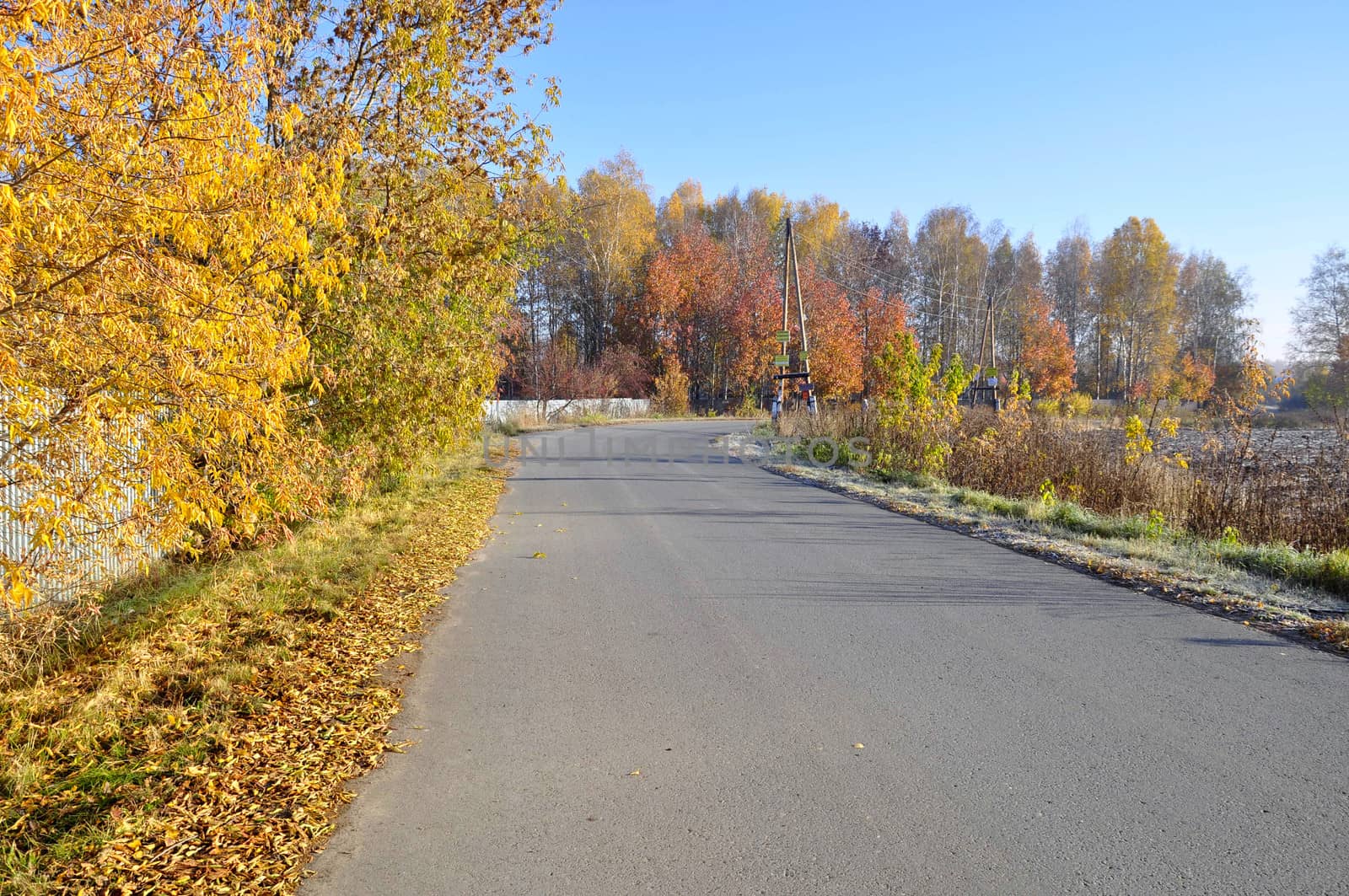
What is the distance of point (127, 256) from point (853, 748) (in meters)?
4.06

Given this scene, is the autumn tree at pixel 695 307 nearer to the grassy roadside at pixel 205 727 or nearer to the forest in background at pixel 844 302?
the forest in background at pixel 844 302

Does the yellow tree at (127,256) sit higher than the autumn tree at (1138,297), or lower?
lower

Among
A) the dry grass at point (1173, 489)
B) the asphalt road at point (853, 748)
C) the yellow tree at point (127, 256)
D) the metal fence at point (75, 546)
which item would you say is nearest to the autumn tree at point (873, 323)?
the dry grass at point (1173, 489)

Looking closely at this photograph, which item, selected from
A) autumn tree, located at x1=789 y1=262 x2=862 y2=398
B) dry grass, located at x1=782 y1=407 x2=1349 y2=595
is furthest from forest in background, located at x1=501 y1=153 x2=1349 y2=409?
dry grass, located at x1=782 y1=407 x2=1349 y2=595

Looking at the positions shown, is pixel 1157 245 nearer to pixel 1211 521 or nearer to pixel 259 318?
pixel 1211 521

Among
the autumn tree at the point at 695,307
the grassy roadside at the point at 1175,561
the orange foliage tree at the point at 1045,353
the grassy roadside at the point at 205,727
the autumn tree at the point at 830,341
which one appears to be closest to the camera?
the grassy roadside at the point at 205,727

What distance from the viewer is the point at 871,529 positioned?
10500 mm

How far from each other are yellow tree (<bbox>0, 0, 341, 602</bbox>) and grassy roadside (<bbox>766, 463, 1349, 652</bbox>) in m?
7.03

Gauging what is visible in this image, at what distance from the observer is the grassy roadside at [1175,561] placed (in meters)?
6.24

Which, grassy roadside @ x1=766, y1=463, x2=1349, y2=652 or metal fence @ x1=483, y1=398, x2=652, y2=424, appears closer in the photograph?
grassy roadside @ x1=766, y1=463, x2=1349, y2=652

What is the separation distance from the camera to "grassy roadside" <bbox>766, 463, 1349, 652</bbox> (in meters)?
6.24

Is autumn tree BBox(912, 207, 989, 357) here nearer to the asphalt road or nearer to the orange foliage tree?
the orange foliage tree

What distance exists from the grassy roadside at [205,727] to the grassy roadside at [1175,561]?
626 centimetres

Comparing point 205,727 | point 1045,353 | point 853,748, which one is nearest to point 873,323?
point 1045,353
